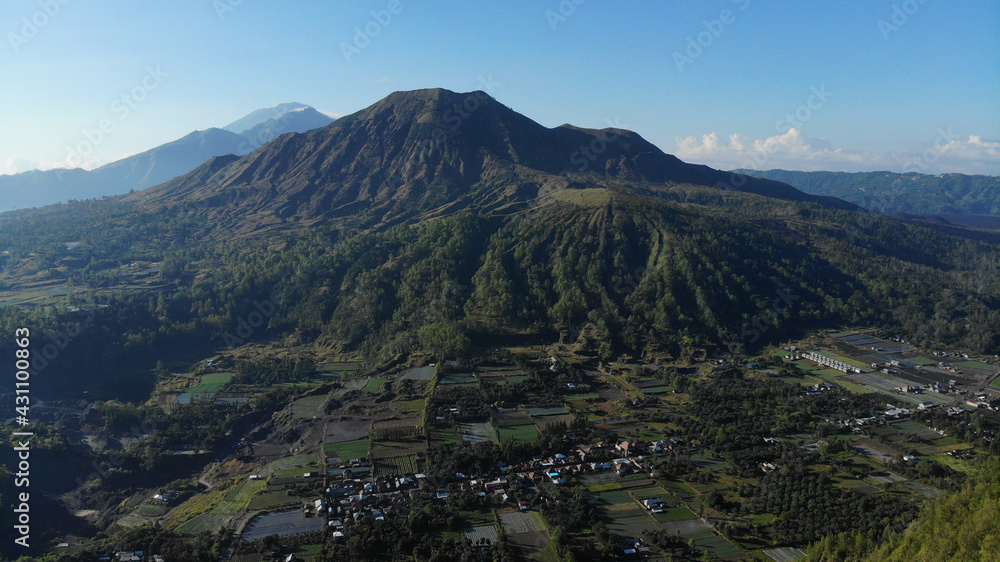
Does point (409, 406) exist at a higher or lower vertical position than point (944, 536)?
lower

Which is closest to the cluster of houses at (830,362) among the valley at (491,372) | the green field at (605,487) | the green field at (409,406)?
the valley at (491,372)

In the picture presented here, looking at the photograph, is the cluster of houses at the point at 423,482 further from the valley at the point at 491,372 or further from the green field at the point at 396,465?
the green field at the point at 396,465

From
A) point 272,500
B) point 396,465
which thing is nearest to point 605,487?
point 396,465

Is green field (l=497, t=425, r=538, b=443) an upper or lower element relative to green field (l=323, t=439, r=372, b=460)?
upper

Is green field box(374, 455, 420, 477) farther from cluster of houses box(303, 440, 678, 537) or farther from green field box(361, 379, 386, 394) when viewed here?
green field box(361, 379, 386, 394)

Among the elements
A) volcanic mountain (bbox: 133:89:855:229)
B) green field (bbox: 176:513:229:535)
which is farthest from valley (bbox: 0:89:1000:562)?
volcanic mountain (bbox: 133:89:855:229)

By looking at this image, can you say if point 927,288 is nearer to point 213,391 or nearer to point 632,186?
point 632,186

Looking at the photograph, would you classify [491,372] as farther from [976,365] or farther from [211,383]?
[976,365]
